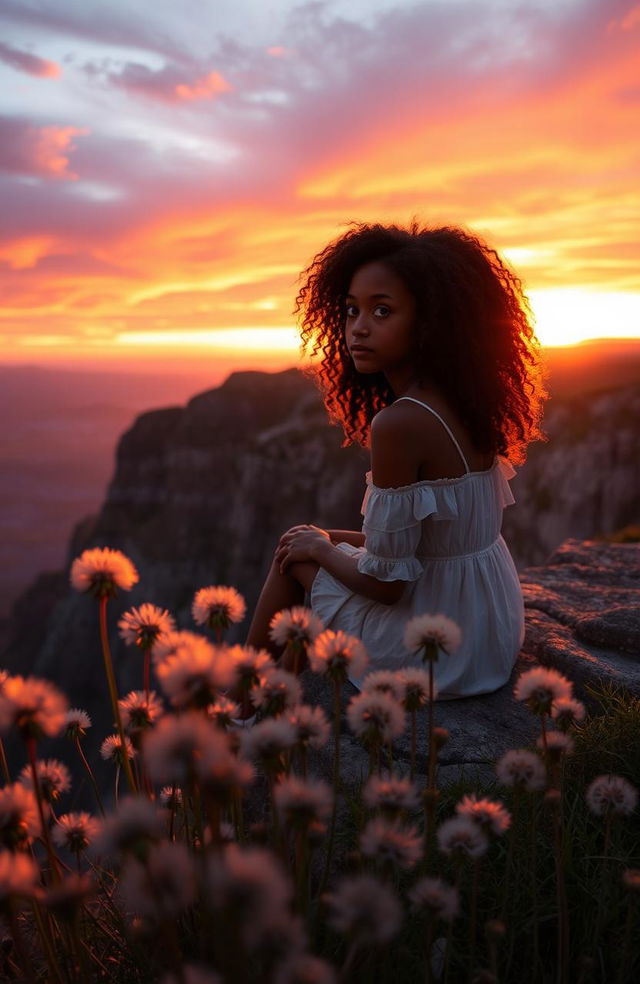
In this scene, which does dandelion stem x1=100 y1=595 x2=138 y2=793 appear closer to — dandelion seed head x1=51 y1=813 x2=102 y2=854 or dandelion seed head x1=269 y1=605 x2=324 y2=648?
dandelion seed head x1=51 y1=813 x2=102 y2=854

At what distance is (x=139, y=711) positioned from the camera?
219 centimetres

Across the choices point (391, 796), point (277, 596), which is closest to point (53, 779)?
point (391, 796)

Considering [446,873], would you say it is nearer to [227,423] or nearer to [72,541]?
[227,423]

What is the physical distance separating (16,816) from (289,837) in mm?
929

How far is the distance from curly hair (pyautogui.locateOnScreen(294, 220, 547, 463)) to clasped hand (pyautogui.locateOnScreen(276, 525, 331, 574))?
95 centimetres

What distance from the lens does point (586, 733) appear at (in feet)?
10.6

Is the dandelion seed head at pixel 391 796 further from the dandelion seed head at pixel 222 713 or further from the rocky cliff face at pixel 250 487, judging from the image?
the rocky cliff face at pixel 250 487

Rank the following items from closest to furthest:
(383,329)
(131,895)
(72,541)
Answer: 1. (131,895)
2. (383,329)
3. (72,541)

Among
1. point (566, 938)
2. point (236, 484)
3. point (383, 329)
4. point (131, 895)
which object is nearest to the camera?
point (131, 895)

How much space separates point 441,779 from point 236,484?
45900 millimetres

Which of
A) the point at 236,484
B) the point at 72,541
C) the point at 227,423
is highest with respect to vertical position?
→ the point at 227,423

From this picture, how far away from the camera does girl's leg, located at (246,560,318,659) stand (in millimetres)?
4258

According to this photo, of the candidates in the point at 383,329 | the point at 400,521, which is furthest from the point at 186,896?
the point at 383,329

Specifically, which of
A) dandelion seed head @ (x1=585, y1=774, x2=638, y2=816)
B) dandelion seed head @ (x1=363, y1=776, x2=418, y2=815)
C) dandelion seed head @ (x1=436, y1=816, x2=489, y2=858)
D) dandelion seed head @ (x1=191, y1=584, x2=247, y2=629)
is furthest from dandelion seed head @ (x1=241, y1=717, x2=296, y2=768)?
dandelion seed head @ (x1=585, y1=774, x2=638, y2=816)
